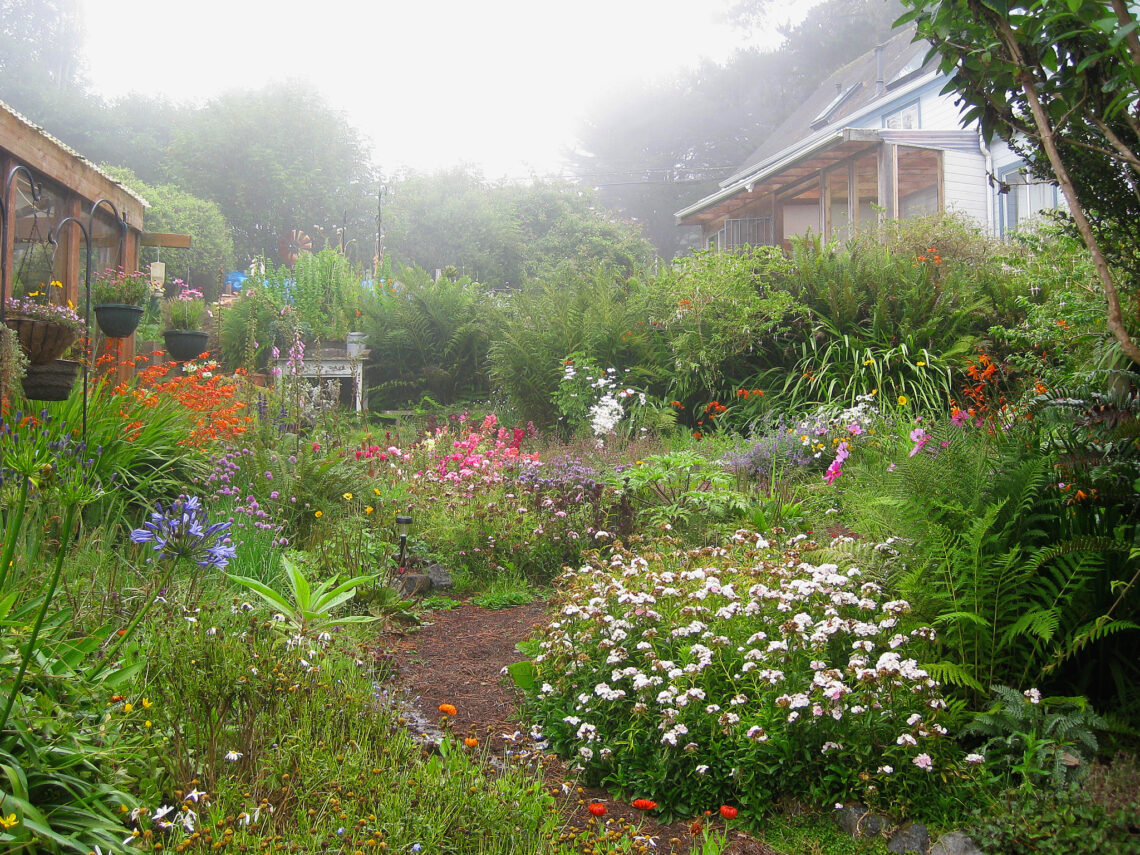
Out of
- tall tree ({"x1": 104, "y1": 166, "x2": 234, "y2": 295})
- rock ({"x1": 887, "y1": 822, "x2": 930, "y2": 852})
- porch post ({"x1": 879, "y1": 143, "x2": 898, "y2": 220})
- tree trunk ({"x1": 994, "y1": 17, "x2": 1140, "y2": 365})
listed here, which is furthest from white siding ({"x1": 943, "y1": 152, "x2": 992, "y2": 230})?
tall tree ({"x1": 104, "y1": 166, "x2": 234, "y2": 295})

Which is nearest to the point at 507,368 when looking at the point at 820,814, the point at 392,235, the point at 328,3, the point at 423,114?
the point at 820,814

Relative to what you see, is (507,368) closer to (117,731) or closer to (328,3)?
(117,731)

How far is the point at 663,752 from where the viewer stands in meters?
2.58

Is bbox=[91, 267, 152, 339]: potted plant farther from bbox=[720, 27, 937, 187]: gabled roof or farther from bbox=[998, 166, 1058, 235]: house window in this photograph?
bbox=[720, 27, 937, 187]: gabled roof

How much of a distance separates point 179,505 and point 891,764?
2358 millimetres

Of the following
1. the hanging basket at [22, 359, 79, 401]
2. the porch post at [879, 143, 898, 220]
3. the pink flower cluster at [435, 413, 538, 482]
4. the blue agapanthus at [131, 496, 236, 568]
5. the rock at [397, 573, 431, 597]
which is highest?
the porch post at [879, 143, 898, 220]

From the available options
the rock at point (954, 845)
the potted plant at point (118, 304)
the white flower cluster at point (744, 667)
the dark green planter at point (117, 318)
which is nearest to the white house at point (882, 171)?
the potted plant at point (118, 304)

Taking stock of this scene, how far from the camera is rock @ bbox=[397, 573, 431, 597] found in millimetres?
4719

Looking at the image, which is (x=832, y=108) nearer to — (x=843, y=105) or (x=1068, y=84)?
(x=843, y=105)

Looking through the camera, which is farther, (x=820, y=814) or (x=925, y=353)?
(x=925, y=353)

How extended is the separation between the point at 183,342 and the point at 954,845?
22.1ft

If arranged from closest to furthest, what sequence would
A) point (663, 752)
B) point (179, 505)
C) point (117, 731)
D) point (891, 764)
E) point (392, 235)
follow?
point (117, 731)
point (891, 764)
point (663, 752)
point (179, 505)
point (392, 235)

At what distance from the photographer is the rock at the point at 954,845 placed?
6.86 feet

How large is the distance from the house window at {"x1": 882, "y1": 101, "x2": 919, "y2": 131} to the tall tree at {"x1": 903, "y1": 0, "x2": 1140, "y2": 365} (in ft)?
44.4
